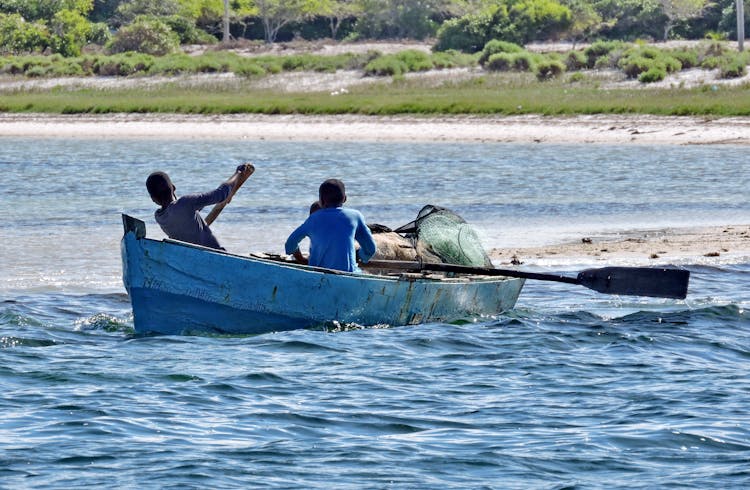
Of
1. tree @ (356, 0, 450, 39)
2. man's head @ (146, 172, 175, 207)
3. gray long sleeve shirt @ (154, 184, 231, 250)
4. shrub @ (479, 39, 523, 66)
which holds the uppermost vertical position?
tree @ (356, 0, 450, 39)

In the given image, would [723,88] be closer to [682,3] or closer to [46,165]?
[46,165]

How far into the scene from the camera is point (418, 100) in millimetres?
40812

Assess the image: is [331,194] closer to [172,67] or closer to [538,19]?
[172,67]

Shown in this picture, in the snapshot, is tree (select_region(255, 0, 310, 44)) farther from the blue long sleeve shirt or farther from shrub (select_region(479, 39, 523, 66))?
the blue long sleeve shirt

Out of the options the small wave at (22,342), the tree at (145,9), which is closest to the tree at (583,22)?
the tree at (145,9)

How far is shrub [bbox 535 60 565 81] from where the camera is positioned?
151 ft

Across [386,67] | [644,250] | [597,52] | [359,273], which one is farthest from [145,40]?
[359,273]

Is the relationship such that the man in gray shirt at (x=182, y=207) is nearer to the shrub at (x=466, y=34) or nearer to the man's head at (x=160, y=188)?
the man's head at (x=160, y=188)

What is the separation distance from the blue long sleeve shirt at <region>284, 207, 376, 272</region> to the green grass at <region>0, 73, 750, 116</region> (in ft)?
82.2

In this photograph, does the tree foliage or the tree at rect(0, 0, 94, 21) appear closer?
the tree foliage

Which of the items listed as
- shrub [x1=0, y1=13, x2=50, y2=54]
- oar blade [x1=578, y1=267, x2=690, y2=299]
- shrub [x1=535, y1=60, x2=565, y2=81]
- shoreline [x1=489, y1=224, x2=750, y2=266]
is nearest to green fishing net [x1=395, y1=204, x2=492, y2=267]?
oar blade [x1=578, y1=267, x2=690, y2=299]

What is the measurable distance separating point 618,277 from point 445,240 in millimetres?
1703

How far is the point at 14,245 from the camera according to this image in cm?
1803

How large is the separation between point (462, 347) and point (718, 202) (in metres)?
12.5
